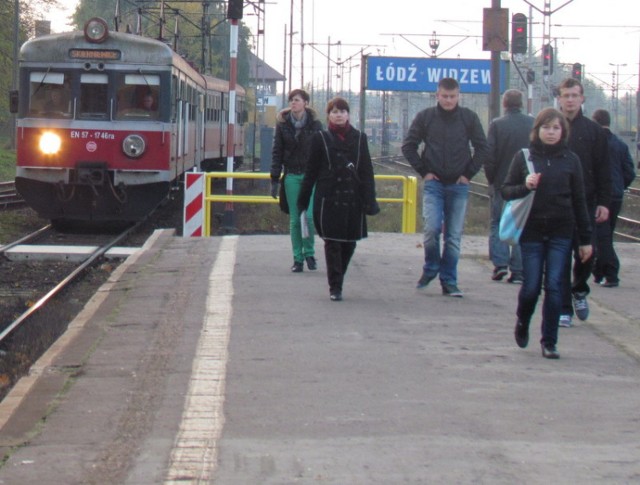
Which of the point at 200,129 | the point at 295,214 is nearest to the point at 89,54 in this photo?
the point at 200,129

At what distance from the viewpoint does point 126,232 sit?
19656 mm

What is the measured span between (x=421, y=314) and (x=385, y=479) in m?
4.43

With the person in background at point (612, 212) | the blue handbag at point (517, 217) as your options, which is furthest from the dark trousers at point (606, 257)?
the blue handbag at point (517, 217)

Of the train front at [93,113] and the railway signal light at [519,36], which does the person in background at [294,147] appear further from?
the railway signal light at [519,36]

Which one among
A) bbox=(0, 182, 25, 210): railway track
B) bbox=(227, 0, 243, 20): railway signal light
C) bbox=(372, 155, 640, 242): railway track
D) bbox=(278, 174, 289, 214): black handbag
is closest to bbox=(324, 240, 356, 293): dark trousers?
bbox=(278, 174, 289, 214): black handbag

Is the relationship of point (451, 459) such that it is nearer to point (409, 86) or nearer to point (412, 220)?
point (412, 220)

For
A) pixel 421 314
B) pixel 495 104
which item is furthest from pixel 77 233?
pixel 421 314

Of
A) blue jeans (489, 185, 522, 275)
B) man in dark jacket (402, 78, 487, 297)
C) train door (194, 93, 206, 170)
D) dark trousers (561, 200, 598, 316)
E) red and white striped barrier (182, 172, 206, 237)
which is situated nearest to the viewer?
dark trousers (561, 200, 598, 316)

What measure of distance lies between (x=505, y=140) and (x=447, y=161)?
3.29ft

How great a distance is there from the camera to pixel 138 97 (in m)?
19.7

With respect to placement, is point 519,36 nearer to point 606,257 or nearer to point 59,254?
point 59,254

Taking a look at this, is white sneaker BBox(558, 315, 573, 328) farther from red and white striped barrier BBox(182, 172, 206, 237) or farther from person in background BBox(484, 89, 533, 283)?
red and white striped barrier BBox(182, 172, 206, 237)

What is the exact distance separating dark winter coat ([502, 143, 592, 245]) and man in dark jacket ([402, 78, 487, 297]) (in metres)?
2.36

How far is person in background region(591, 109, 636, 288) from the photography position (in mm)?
11297
